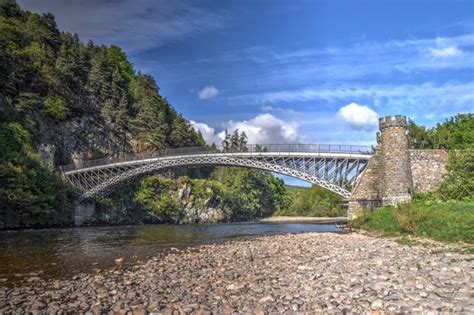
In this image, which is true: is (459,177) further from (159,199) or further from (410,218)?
(159,199)

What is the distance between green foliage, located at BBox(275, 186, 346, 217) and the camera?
88.3 metres

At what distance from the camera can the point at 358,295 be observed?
331 inches

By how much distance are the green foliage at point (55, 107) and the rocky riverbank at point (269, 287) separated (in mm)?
47891

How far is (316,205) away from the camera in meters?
90.8

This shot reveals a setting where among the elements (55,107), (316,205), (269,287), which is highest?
(55,107)

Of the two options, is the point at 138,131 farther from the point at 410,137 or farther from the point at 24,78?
the point at 410,137

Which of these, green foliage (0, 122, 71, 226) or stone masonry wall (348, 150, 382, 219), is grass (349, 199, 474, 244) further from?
green foliage (0, 122, 71, 226)

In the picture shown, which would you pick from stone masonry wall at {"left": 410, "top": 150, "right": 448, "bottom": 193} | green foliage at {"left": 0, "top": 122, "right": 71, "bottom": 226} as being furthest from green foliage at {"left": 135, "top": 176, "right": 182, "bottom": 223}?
stone masonry wall at {"left": 410, "top": 150, "right": 448, "bottom": 193}

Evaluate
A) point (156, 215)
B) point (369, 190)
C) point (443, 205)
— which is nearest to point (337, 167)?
point (369, 190)

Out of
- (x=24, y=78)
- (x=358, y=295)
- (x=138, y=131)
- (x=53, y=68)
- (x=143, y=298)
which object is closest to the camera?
(x=358, y=295)

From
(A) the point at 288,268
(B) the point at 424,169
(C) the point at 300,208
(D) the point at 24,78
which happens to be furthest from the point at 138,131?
(A) the point at 288,268

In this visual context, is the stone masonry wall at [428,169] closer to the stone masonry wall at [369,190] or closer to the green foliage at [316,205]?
the stone masonry wall at [369,190]

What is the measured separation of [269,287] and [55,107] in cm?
5417

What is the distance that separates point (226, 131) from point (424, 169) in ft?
245
